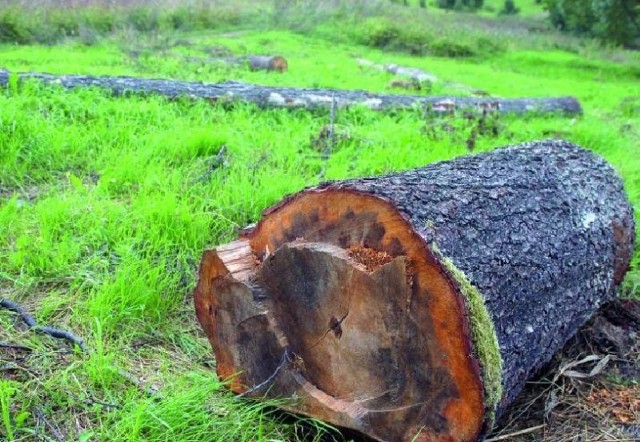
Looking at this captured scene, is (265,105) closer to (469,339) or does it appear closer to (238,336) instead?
(238,336)

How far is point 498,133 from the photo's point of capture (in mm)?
5992

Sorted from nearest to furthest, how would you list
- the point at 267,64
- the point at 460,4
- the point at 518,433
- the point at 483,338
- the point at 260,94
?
the point at 483,338 → the point at 518,433 → the point at 260,94 → the point at 267,64 → the point at 460,4

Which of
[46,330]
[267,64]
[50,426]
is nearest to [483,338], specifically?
[50,426]

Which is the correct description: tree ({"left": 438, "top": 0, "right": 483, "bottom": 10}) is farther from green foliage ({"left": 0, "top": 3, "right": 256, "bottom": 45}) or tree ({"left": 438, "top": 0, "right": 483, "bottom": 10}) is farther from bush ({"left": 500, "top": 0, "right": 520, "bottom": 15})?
green foliage ({"left": 0, "top": 3, "right": 256, "bottom": 45})

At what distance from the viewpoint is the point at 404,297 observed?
1899 millimetres

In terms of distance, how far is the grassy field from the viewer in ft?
7.39

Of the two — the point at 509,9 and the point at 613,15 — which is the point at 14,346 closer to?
the point at 613,15

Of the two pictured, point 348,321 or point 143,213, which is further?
point 143,213

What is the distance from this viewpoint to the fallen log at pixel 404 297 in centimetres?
189

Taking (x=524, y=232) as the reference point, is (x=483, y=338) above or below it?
below

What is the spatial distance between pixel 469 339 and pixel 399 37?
51.7ft

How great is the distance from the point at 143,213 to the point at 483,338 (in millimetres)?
2170

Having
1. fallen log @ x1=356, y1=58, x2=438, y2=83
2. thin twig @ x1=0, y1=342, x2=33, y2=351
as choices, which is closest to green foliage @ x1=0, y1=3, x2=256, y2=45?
fallen log @ x1=356, y1=58, x2=438, y2=83

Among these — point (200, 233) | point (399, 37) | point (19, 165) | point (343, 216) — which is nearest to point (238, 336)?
point (343, 216)
